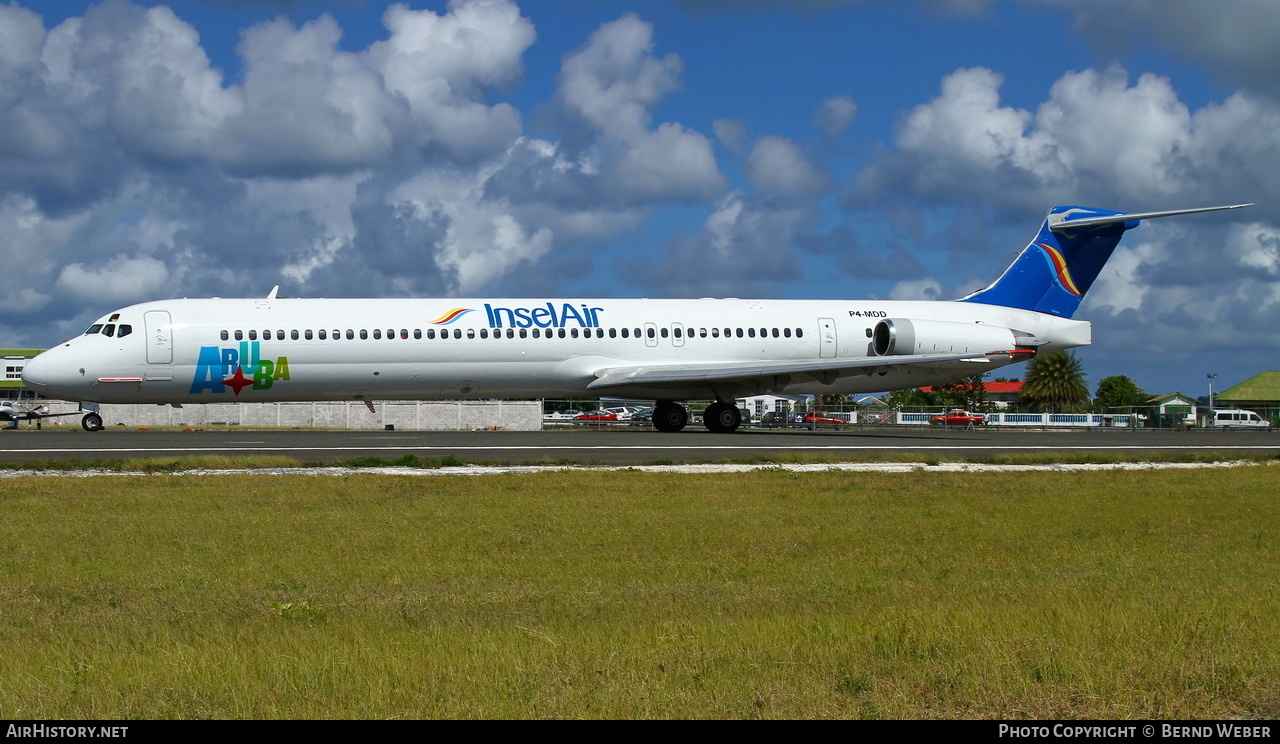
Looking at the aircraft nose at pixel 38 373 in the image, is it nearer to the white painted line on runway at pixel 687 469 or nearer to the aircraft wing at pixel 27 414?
the white painted line on runway at pixel 687 469

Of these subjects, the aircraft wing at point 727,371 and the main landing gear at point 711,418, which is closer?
the aircraft wing at point 727,371

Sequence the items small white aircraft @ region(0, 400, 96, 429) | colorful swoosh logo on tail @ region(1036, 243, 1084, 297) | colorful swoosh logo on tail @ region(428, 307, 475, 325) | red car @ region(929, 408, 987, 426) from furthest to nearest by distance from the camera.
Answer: red car @ region(929, 408, 987, 426), small white aircraft @ region(0, 400, 96, 429), colorful swoosh logo on tail @ region(1036, 243, 1084, 297), colorful swoosh logo on tail @ region(428, 307, 475, 325)

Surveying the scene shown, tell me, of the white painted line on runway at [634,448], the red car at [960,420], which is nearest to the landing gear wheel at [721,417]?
the white painted line on runway at [634,448]

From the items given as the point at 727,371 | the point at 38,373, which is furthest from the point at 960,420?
the point at 38,373

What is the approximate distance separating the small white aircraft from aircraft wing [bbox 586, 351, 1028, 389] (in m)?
23.4

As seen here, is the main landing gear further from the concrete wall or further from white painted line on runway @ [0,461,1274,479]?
the concrete wall

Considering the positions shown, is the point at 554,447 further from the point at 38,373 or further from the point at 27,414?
the point at 27,414

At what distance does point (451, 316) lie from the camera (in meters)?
33.8

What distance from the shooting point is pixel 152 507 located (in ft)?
49.4

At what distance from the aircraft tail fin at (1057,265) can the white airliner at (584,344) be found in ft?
0.16

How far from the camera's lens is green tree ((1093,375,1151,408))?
130500 mm

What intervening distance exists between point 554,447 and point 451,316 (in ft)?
25.3

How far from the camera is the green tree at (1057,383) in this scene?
71875mm

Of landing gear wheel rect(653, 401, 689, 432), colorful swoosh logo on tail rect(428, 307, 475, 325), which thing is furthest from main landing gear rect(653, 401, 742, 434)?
colorful swoosh logo on tail rect(428, 307, 475, 325)
